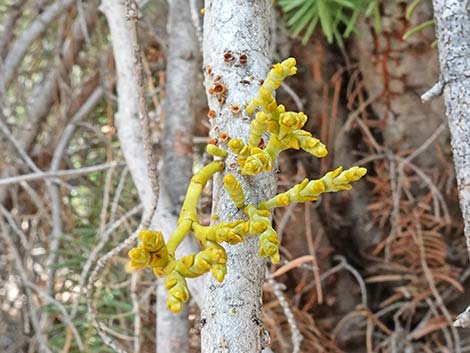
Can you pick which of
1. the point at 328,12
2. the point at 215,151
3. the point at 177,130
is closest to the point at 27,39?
the point at 177,130

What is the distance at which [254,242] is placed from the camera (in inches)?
16.7

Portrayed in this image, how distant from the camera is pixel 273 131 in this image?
406 millimetres

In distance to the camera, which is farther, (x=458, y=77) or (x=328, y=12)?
(x=328, y=12)

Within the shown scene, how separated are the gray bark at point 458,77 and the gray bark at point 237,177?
16 cm

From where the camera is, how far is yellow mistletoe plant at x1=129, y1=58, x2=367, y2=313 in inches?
14.2

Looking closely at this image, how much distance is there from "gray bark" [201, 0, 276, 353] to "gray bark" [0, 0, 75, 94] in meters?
0.81

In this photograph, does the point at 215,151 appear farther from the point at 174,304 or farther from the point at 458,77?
the point at 458,77

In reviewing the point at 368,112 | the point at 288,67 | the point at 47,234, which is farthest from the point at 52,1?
the point at 288,67

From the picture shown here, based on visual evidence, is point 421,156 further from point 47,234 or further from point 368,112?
point 47,234

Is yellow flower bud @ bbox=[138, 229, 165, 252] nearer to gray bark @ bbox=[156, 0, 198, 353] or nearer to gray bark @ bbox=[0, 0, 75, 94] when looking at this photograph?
gray bark @ bbox=[156, 0, 198, 353]

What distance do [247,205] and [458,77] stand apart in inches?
9.3

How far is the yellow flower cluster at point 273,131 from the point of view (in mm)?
386

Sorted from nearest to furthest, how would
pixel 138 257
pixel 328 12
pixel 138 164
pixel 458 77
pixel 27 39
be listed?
pixel 138 257
pixel 458 77
pixel 138 164
pixel 328 12
pixel 27 39

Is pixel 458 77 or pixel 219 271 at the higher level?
pixel 458 77
